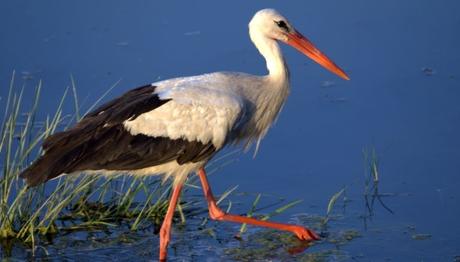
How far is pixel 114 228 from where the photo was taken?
7.01 m

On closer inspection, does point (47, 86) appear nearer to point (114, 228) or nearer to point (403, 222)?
point (114, 228)

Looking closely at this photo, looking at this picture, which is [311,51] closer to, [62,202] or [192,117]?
[192,117]

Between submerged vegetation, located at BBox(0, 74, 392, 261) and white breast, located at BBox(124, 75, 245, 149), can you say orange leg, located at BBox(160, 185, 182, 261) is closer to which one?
submerged vegetation, located at BBox(0, 74, 392, 261)

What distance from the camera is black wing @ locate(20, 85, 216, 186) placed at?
6.32 m

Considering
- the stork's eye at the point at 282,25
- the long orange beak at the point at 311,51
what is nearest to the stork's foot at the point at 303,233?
the long orange beak at the point at 311,51

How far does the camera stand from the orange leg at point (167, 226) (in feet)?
21.5

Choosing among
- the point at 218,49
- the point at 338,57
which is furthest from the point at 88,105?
the point at 338,57

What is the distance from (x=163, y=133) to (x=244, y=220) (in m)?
0.84

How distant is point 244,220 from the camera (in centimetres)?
689

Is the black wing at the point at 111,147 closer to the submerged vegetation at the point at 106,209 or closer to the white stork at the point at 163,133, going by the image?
the white stork at the point at 163,133

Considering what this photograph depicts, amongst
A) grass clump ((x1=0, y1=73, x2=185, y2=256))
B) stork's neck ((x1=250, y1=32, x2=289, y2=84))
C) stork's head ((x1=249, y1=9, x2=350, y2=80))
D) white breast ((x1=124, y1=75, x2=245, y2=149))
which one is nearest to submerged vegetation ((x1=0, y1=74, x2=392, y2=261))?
grass clump ((x1=0, y1=73, x2=185, y2=256))

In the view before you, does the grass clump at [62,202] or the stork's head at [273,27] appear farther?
the stork's head at [273,27]

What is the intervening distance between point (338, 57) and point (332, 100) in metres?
0.80

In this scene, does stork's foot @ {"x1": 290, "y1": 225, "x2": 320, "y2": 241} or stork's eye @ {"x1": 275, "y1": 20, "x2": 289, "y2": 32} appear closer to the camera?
stork's foot @ {"x1": 290, "y1": 225, "x2": 320, "y2": 241}
